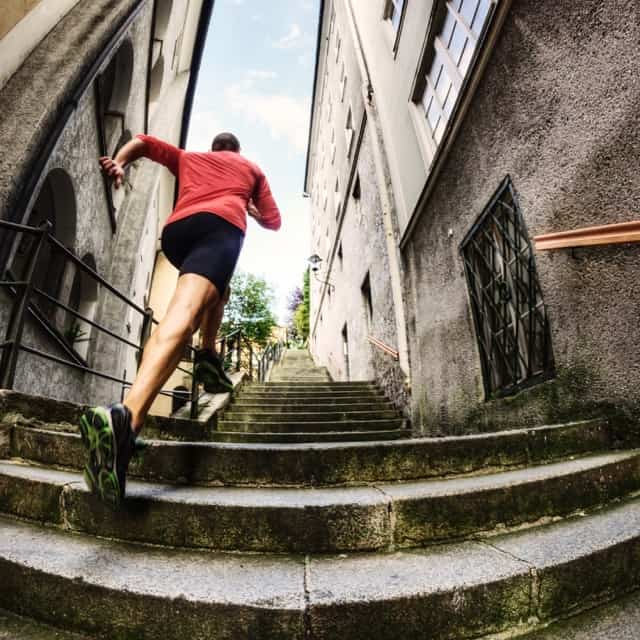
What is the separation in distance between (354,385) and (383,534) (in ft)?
22.3

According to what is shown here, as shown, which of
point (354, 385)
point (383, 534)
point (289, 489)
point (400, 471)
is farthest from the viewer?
point (354, 385)

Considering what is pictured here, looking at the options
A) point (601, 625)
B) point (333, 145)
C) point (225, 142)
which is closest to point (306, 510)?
point (601, 625)

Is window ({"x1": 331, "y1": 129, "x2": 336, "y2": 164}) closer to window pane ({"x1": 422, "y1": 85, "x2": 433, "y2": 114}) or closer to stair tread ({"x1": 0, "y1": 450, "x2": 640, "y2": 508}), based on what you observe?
window pane ({"x1": 422, "y1": 85, "x2": 433, "y2": 114})

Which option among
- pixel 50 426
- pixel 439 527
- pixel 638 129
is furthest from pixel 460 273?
pixel 50 426

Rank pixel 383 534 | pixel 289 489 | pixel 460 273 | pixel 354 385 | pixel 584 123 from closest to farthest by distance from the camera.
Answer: pixel 383 534 < pixel 289 489 < pixel 584 123 < pixel 460 273 < pixel 354 385

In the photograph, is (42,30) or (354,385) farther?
(354,385)

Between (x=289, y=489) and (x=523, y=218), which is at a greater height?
(x=523, y=218)

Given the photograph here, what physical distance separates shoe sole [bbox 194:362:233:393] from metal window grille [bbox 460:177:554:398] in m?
2.48

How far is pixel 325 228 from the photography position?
16.5 m

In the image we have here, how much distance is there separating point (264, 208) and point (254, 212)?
0.23 ft

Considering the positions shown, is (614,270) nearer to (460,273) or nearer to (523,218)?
(523,218)

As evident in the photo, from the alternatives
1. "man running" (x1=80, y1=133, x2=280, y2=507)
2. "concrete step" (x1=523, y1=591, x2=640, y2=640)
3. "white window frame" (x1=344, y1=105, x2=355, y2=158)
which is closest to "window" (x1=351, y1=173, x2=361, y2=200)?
"white window frame" (x1=344, y1=105, x2=355, y2=158)

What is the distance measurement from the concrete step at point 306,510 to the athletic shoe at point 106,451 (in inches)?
8.4

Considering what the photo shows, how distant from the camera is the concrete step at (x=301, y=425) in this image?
5391 millimetres
